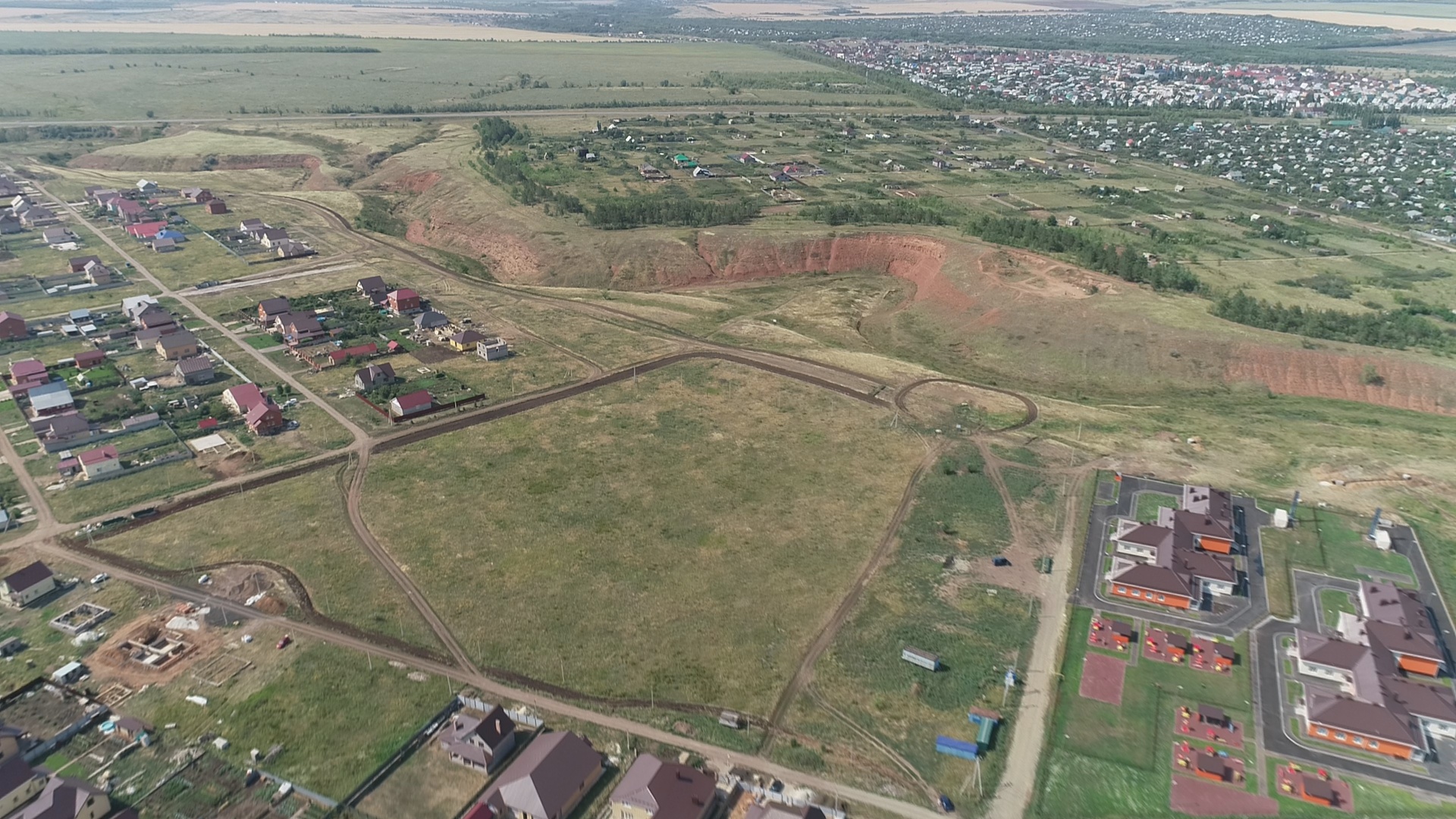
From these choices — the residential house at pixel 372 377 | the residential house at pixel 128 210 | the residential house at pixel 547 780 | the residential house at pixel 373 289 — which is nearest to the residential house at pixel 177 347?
the residential house at pixel 372 377

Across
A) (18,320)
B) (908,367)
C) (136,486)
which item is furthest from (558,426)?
(18,320)

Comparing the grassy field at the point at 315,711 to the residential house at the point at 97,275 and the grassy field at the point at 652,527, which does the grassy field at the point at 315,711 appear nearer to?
the grassy field at the point at 652,527

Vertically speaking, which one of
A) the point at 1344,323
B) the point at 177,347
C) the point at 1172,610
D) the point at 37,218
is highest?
the point at 37,218

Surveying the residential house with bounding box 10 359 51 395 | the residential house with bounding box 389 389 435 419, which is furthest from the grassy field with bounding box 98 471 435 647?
the residential house with bounding box 10 359 51 395

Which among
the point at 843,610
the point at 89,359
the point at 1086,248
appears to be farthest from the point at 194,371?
the point at 1086,248

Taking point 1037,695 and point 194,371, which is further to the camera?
point 194,371

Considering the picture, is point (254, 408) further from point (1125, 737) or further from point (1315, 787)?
point (1315, 787)
